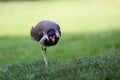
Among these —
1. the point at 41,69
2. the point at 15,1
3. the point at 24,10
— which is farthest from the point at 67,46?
the point at 15,1

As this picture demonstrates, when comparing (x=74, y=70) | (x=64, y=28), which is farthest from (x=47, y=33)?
(x=64, y=28)

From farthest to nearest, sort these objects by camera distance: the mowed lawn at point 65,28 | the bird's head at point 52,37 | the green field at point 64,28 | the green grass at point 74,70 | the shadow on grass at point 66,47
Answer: the mowed lawn at point 65,28 → the green field at point 64,28 → the shadow on grass at point 66,47 → the bird's head at point 52,37 → the green grass at point 74,70

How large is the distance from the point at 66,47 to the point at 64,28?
16.8ft

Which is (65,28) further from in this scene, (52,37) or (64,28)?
(52,37)

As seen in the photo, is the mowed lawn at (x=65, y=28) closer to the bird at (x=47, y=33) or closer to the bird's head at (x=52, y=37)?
the bird at (x=47, y=33)

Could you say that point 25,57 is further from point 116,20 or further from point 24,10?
point 24,10

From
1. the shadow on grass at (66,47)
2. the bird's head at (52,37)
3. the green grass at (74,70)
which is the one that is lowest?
the shadow on grass at (66,47)

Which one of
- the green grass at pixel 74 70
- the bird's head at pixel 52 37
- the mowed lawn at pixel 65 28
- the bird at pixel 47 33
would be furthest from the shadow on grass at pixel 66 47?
the bird's head at pixel 52 37

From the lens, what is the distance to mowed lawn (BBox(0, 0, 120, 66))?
17.7 m

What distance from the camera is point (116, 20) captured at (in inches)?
997

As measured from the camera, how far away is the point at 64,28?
23.8 meters

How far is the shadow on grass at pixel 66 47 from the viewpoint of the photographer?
17.2 meters

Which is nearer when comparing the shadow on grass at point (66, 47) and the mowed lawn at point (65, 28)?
the shadow on grass at point (66, 47)

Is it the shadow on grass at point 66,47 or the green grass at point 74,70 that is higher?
the green grass at point 74,70
